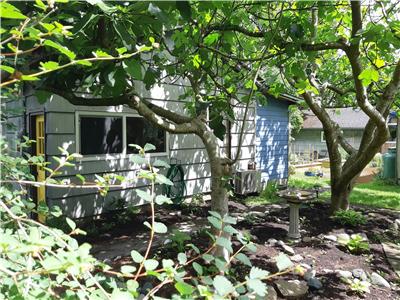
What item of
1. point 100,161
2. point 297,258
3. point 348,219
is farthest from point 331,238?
point 100,161

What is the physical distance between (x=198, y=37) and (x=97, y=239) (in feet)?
11.8

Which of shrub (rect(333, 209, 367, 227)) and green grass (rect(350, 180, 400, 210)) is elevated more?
shrub (rect(333, 209, 367, 227))

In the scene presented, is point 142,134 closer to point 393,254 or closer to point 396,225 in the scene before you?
point 393,254

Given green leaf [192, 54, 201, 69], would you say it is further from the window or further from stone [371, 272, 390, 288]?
stone [371, 272, 390, 288]

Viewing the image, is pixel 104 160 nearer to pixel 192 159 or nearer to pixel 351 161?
pixel 192 159

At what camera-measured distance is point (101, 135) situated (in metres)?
6.16

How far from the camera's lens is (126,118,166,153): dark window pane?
6.66 meters

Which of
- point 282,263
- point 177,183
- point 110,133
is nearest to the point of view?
point 282,263

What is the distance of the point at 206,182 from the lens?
330 inches

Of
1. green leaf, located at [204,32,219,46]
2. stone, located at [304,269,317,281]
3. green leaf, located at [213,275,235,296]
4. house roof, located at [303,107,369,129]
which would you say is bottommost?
stone, located at [304,269,317,281]

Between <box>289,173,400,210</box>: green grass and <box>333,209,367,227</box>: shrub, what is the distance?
2.88 meters

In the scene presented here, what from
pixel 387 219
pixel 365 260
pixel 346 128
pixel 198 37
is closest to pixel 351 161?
pixel 387 219

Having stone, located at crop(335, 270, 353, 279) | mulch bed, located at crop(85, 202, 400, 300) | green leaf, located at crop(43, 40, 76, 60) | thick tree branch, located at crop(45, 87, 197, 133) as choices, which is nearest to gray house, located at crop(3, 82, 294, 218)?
mulch bed, located at crop(85, 202, 400, 300)

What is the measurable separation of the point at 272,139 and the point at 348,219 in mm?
5418
